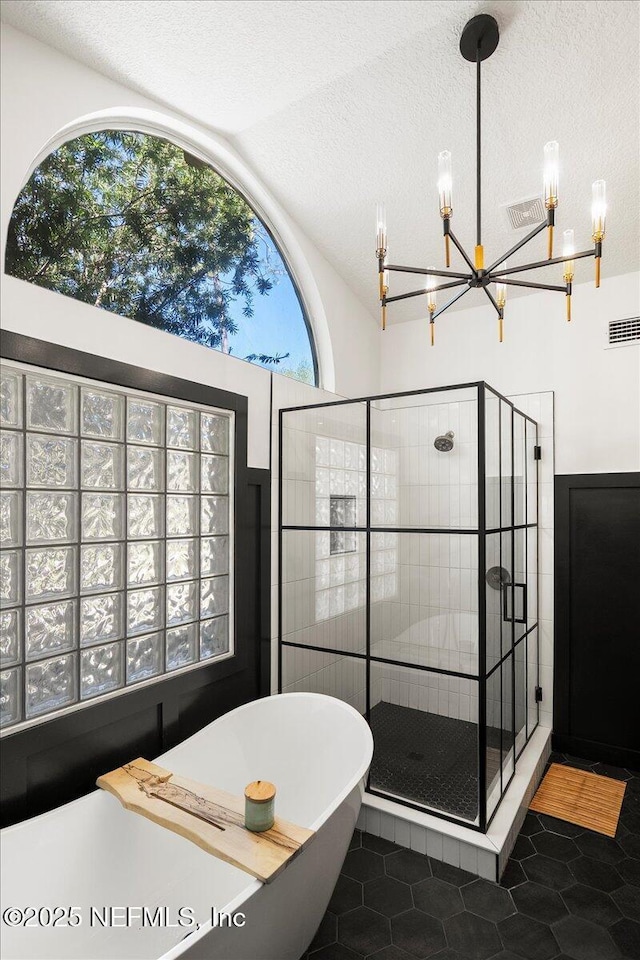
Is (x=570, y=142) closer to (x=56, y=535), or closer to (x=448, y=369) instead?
(x=448, y=369)

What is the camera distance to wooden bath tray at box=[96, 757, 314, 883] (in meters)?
1.46

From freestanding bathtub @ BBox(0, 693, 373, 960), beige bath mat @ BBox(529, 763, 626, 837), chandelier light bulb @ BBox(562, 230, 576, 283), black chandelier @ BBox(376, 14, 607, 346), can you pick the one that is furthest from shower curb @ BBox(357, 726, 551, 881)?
chandelier light bulb @ BBox(562, 230, 576, 283)

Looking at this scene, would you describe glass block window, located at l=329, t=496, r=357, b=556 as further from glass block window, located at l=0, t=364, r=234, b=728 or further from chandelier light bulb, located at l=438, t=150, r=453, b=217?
chandelier light bulb, located at l=438, t=150, r=453, b=217

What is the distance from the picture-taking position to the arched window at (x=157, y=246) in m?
1.94

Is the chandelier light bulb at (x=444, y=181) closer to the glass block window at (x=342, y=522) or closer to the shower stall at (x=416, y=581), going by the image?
the shower stall at (x=416, y=581)

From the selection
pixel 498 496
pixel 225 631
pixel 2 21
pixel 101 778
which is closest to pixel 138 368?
pixel 2 21

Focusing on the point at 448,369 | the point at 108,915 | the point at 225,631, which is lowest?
the point at 108,915

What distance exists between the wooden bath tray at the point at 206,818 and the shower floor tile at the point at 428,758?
3.28 ft

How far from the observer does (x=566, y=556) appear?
3219 millimetres

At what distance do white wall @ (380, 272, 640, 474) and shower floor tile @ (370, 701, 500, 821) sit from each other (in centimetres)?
174

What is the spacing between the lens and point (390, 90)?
216cm

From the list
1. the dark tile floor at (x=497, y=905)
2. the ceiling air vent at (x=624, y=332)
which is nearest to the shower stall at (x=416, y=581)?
the dark tile floor at (x=497, y=905)

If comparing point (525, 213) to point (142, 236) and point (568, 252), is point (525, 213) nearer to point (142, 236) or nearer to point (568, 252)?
point (568, 252)

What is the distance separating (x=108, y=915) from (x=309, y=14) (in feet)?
10.2
